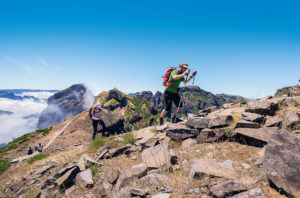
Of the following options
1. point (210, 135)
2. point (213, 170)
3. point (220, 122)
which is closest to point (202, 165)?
point (213, 170)

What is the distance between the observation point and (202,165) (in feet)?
11.3

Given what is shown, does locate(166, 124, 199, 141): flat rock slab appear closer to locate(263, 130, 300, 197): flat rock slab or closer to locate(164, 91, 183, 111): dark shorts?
locate(164, 91, 183, 111): dark shorts

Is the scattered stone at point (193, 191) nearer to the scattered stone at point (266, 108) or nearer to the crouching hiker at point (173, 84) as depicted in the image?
the crouching hiker at point (173, 84)

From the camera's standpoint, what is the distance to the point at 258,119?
5855mm

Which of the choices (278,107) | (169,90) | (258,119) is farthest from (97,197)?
(278,107)

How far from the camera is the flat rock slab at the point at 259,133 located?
4.58m

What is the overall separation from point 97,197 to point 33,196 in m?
2.35

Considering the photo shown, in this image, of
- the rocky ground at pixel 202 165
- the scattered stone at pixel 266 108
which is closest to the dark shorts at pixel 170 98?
the rocky ground at pixel 202 165

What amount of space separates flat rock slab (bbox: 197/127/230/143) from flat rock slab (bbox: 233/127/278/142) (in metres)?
0.48

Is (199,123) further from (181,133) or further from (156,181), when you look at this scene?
(156,181)

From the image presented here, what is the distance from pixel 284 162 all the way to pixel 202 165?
1.43 m

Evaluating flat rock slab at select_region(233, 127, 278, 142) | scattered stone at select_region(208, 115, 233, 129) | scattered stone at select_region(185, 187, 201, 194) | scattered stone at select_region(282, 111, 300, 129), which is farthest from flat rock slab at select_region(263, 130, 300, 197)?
scattered stone at select_region(208, 115, 233, 129)

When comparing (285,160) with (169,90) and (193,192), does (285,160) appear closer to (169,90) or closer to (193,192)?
(193,192)

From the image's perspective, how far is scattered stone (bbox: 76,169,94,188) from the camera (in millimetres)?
4586
